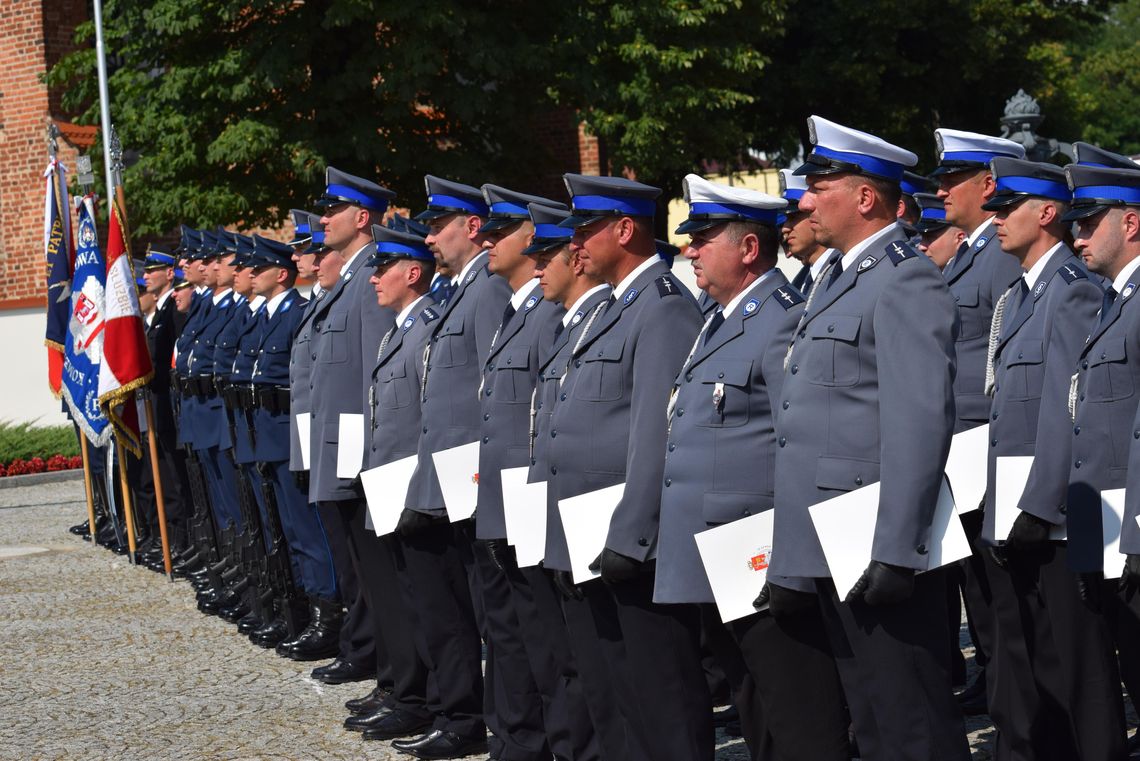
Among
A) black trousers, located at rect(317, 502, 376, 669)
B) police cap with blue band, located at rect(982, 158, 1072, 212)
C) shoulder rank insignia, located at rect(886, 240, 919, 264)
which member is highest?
police cap with blue band, located at rect(982, 158, 1072, 212)

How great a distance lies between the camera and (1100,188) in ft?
15.9

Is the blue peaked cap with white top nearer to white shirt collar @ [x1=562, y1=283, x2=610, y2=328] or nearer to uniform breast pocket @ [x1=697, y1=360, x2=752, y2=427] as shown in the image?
uniform breast pocket @ [x1=697, y1=360, x2=752, y2=427]

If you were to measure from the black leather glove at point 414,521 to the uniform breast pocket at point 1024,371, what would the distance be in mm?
2281

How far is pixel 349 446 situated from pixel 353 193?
124 cm

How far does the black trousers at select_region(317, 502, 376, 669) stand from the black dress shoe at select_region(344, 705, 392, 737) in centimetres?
85

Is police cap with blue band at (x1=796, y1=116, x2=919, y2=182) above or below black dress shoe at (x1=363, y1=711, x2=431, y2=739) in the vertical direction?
above

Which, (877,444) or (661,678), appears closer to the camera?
(877,444)

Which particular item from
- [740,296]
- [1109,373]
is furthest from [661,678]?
[1109,373]

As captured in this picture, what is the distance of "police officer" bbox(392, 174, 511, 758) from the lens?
248 inches

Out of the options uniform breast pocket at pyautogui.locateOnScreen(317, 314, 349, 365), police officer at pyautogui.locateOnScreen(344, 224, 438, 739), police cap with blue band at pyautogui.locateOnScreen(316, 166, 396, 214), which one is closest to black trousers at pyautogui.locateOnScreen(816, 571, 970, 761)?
police officer at pyautogui.locateOnScreen(344, 224, 438, 739)

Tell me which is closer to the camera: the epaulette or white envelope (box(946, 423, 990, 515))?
the epaulette

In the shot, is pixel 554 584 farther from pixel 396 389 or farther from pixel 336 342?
pixel 336 342

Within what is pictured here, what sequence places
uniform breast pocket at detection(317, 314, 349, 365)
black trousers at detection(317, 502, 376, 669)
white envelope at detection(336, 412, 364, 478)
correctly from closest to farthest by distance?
white envelope at detection(336, 412, 364, 478)
uniform breast pocket at detection(317, 314, 349, 365)
black trousers at detection(317, 502, 376, 669)

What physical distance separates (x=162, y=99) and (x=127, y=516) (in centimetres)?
944
